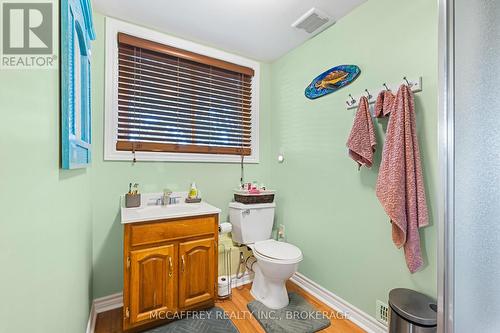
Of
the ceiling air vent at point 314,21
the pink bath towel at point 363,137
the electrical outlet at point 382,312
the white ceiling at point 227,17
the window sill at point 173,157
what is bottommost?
the electrical outlet at point 382,312

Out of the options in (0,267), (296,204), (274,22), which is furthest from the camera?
(296,204)

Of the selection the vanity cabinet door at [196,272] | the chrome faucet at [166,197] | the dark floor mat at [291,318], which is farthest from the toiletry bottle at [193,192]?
the dark floor mat at [291,318]

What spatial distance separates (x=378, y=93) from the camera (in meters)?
1.55

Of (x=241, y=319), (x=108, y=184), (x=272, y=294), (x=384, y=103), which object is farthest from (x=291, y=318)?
(x=108, y=184)

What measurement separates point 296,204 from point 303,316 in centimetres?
96

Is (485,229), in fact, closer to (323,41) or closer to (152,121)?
(323,41)

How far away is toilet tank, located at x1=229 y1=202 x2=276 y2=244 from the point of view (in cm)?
219

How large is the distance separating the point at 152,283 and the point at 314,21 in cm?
240

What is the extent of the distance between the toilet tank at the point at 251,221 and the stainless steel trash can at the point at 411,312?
3.96ft

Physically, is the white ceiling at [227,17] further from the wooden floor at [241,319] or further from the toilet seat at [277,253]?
the wooden floor at [241,319]

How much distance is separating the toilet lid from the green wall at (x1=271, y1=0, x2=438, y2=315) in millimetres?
317

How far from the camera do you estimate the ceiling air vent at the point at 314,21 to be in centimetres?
179

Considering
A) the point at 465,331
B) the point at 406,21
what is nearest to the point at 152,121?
the point at 406,21

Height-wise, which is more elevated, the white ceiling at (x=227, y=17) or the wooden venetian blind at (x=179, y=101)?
the white ceiling at (x=227, y=17)
